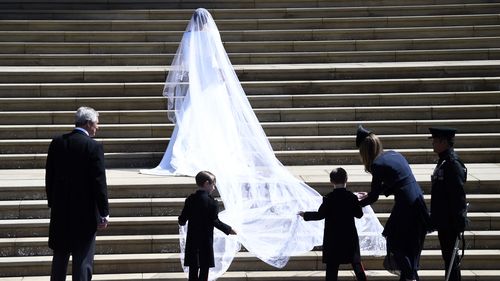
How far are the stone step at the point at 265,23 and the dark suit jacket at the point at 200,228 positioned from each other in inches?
335

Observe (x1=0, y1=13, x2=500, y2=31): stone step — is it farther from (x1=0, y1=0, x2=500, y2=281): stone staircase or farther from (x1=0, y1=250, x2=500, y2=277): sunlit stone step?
(x1=0, y1=250, x2=500, y2=277): sunlit stone step

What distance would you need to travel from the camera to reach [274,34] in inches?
631

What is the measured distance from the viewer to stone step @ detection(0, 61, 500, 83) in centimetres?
1410

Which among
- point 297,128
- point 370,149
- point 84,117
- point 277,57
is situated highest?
point 277,57

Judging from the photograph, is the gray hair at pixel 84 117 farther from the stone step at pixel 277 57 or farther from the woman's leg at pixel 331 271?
the stone step at pixel 277 57

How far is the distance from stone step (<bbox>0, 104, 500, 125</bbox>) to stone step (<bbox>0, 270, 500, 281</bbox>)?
4088mm

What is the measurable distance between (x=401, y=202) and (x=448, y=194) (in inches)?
15.9

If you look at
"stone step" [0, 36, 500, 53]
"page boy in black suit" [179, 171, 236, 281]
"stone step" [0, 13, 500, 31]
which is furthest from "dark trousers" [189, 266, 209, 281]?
Answer: "stone step" [0, 13, 500, 31]

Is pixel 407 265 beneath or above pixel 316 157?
beneath

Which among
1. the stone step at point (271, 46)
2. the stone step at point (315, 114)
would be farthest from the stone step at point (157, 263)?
the stone step at point (271, 46)

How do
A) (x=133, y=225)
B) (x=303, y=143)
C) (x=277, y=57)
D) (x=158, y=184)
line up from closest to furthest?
(x=133, y=225) < (x=158, y=184) < (x=303, y=143) < (x=277, y=57)

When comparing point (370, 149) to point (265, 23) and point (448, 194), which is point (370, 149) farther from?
point (265, 23)

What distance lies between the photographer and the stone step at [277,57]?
15.2m

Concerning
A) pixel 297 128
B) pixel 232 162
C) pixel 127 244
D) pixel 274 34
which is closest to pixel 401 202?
pixel 232 162
